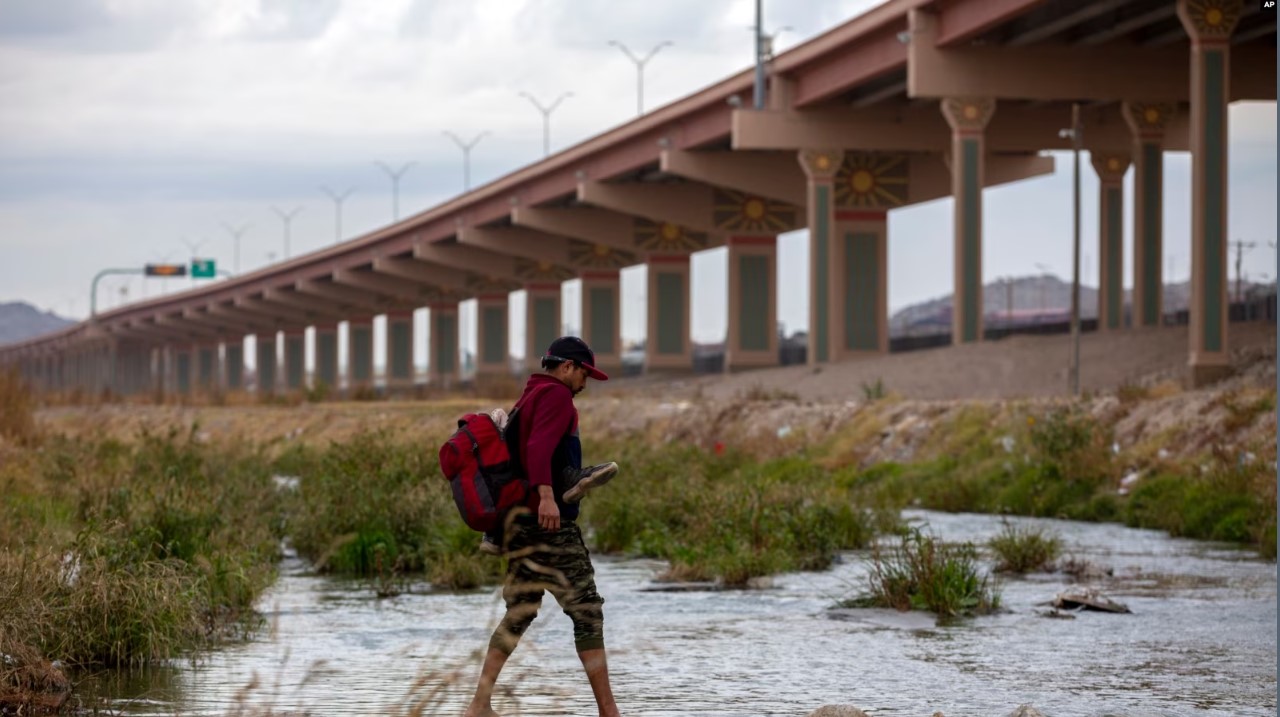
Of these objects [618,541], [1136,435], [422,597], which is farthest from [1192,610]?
[1136,435]

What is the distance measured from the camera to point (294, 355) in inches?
5320

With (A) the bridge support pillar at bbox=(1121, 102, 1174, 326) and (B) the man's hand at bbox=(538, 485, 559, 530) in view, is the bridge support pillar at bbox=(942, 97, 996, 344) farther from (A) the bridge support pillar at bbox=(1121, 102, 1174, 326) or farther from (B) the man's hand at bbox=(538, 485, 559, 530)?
(B) the man's hand at bbox=(538, 485, 559, 530)

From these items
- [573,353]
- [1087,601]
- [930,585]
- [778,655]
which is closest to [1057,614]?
[1087,601]

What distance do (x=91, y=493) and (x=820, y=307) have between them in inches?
1339

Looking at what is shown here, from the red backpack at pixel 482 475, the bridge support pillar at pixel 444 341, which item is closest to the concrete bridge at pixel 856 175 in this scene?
the bridge support pillar at pixel 444 341

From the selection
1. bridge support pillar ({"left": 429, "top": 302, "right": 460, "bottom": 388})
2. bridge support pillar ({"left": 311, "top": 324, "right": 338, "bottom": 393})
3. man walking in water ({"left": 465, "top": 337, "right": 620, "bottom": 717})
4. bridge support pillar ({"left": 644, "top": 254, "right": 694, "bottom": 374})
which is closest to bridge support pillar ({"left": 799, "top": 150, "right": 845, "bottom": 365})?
bridge support pillar ({"left": 644, "top": 254, "right": 694, "bottom": 374})

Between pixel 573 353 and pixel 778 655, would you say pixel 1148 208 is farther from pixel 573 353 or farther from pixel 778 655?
pixel 573 353

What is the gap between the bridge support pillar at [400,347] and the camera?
114 metres

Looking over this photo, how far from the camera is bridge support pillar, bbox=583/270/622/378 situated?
8369 centimetres

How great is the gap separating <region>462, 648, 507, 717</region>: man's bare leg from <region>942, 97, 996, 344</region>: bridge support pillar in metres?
34.0

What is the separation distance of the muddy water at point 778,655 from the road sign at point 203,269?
112m

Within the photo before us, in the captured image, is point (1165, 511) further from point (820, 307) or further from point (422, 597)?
point (820, 307)

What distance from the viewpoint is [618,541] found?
20234 mm

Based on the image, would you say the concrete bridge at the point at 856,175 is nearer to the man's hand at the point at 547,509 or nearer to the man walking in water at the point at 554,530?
the man walking in water at the point at 554,530
